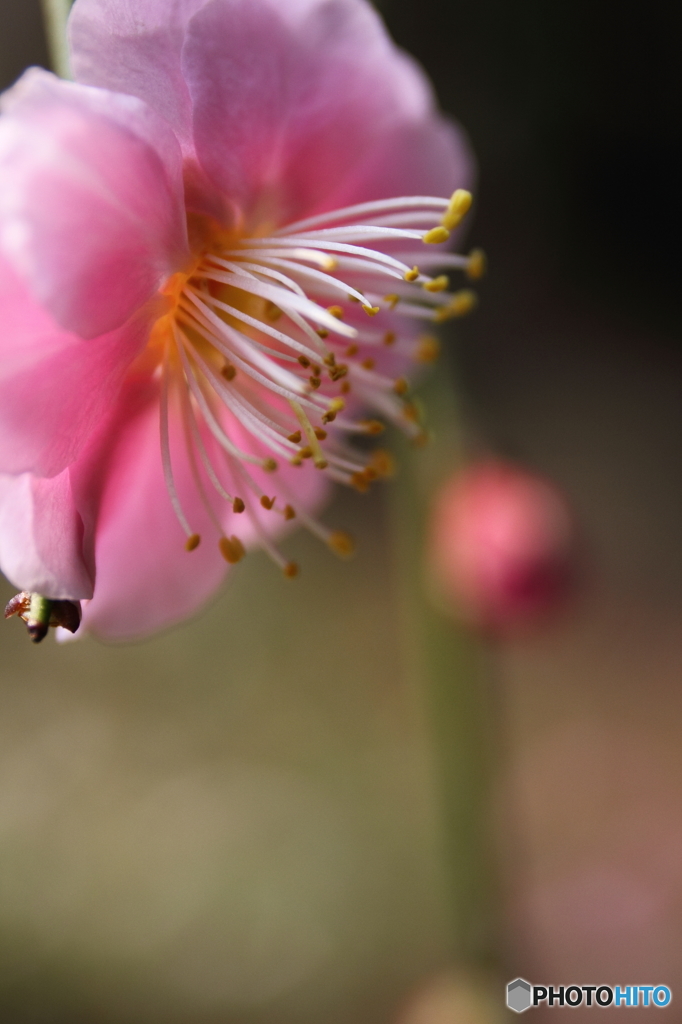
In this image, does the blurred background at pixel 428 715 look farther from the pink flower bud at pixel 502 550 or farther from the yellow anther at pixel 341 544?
the yellow anther at pixel 341 544

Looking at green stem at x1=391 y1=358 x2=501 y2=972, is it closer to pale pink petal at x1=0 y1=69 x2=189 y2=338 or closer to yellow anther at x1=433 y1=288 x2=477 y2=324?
yellow anther at x1=433 y1=288 x2=477 y2=324

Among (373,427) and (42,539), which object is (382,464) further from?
(42,539)

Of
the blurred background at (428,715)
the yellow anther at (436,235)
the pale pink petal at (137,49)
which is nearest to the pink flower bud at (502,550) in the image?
the blurred background at (428,715)

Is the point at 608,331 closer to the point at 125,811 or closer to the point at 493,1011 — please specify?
the point at 125,811

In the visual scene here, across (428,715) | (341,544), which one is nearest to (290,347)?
(341,544)
